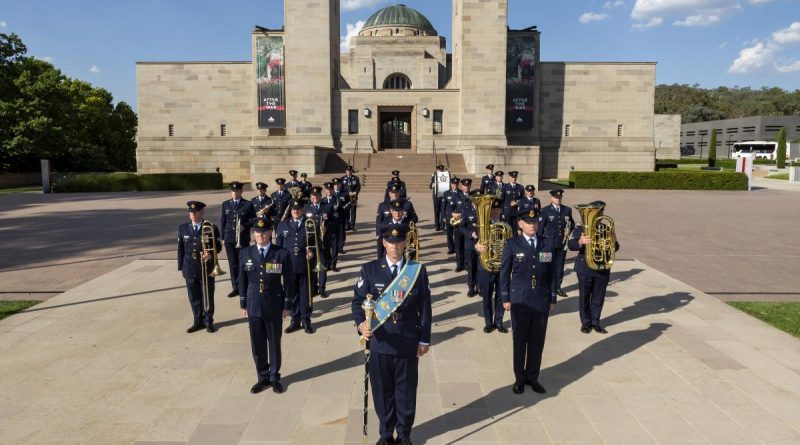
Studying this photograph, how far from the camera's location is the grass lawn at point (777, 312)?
871cm

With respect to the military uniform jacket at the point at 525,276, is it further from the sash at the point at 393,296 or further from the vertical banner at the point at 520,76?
the vertical banner at the point at 520,76

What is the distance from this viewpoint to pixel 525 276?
6410mm

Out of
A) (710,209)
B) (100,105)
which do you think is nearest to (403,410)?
(710,209)

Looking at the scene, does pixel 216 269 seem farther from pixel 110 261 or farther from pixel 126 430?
pixel 110 261

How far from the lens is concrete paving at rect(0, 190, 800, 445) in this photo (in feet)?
18.0

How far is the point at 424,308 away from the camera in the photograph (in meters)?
5.12

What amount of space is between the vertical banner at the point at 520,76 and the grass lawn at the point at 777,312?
3182 cm

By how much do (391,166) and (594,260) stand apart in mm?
28040

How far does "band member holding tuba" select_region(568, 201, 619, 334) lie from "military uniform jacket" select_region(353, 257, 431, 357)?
13.7 ft

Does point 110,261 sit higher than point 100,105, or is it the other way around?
point 100,105

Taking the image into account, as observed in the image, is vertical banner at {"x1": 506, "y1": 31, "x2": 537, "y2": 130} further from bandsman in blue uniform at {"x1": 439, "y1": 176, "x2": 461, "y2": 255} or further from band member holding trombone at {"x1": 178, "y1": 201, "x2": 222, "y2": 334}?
band member holding trombone at {"x1": 178, "y1": 201, "x2": 222, "y2": 334}

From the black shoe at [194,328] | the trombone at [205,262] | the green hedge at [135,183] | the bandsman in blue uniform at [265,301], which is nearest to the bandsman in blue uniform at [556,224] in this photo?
the bandsman in blue uniform at [265,301]

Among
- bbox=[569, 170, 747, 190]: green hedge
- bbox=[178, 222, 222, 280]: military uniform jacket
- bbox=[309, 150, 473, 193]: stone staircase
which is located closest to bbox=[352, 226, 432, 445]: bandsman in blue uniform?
bbox=[178, 222, 222, 280]: military uniform jacket

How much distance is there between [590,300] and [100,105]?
57451 millimetres
